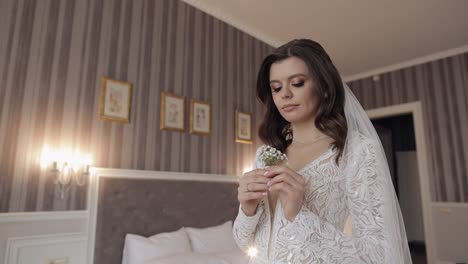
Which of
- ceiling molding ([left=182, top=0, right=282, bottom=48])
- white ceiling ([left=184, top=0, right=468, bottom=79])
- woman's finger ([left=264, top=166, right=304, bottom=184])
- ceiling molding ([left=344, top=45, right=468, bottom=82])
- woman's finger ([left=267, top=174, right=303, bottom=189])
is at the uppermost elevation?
ceiling molding ([left=182, top=0, right=282, bottom=48])

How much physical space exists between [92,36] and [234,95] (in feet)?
5.79

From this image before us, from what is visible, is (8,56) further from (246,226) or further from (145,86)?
(246,226)

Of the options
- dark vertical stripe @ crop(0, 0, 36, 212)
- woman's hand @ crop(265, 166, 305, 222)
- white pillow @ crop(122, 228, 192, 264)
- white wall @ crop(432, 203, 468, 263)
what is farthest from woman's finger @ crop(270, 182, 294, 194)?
white wall @ crop(432, 203, 468, 263)

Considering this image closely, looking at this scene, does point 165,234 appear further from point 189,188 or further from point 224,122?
point 224,122

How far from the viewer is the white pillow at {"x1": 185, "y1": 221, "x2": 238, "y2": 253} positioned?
2.66m

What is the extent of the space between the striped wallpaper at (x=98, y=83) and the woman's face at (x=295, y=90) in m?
2.06

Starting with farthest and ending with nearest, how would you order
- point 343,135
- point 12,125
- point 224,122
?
1. point 224,122
2. point 12,125
3. point 343,135

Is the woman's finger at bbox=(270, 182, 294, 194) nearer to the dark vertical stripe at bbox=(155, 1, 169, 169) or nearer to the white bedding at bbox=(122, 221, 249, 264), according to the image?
the white bedding at bbox=(122, 221, 249, 264)

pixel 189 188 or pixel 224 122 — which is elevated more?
pixel 224 122

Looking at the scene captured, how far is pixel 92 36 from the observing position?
8.39 feet

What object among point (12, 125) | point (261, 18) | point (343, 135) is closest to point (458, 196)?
point (261, 18)

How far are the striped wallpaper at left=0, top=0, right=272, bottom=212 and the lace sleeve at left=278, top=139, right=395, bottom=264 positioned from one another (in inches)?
83.9

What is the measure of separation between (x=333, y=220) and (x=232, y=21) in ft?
11.0

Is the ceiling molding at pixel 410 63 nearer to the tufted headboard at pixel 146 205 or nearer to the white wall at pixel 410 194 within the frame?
the white wall at pixel 410 194
